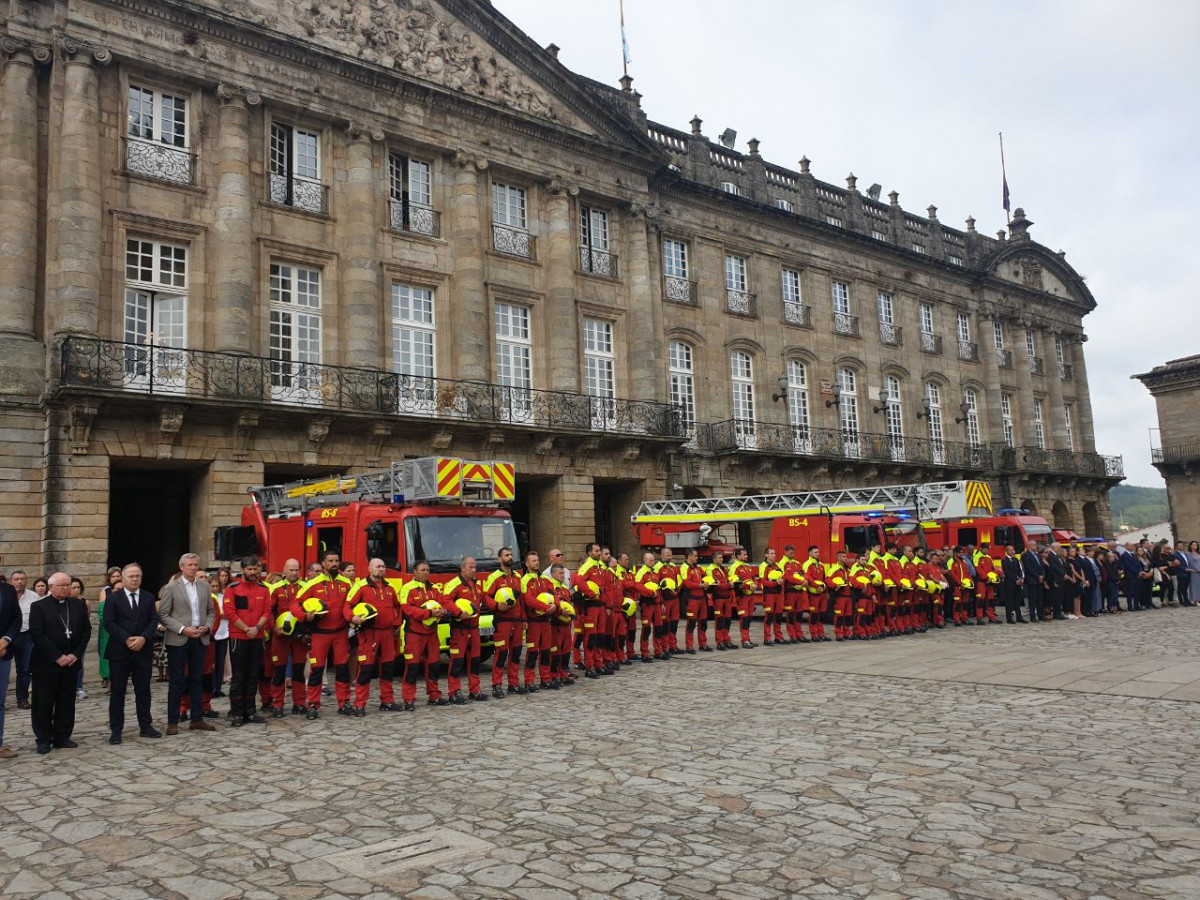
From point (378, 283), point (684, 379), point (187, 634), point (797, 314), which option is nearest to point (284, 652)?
point (187, 634)

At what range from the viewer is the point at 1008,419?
140 ft

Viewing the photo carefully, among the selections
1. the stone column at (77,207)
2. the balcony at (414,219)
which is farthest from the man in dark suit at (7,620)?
the balcony at (414,219)

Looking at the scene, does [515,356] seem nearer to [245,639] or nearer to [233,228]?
[233,228]

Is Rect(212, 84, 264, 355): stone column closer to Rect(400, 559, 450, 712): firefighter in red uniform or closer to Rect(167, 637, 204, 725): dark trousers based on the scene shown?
Rect(400, 559, 450, 712): firefighter in red uniform

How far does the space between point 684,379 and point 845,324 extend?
8737 millimetres

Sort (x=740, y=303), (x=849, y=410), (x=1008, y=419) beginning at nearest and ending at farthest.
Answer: (x=740, y=303)
(x=849, y=410)
(x=1008, y=419)

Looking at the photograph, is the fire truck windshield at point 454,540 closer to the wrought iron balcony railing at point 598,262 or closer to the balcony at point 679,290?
the wrought iron balcony railing at point 598,262

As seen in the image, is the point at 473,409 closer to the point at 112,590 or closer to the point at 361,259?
the point at 361,259

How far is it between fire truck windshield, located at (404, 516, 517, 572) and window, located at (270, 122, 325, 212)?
38.3 feet

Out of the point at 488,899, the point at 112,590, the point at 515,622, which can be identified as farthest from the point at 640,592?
the point at 488,899

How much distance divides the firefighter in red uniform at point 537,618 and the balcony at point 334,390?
9739 millimetres

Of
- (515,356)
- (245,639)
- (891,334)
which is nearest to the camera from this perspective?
(245,639)

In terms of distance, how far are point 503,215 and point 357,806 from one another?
21.4m

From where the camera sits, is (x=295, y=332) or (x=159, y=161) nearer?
(x=159, y=161)
